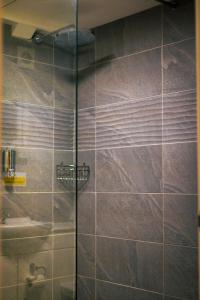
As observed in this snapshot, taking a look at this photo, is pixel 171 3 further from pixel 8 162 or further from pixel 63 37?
pixel 8 162

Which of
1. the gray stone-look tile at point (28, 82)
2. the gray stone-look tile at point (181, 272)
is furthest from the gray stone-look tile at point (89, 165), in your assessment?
the gray stone-look tile at point (28, 82)

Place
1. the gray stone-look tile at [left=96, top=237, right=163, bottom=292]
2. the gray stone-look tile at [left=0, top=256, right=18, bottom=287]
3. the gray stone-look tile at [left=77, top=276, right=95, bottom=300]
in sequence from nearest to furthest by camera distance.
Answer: the gray stone-look tile at [left=0, top=256, right=18, bottom=287] < the gray stone-look tile at [left=96, top=237, right=163, bottom=292] < the gray stone-look tile at [left=77, top=276, right=95, bottom=300]

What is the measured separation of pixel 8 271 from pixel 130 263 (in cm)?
88

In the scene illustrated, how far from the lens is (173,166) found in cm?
215

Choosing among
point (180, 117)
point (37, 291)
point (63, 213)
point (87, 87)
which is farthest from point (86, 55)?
point (37, 291)

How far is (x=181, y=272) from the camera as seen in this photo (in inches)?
81.7

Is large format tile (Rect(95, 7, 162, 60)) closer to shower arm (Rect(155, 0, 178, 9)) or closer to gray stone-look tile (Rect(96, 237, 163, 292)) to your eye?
shower arm (Rect(155, 0, 178, 9))

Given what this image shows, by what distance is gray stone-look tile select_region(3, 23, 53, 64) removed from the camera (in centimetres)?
Result: 171

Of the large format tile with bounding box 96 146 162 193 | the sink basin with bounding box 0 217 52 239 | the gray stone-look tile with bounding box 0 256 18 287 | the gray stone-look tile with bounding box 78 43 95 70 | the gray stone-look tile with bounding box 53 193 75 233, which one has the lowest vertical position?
the gray stone-look tile with bounding box 0 256 18 287

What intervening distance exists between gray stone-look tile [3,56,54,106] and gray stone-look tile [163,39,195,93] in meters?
0.74

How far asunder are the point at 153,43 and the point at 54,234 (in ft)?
3.94

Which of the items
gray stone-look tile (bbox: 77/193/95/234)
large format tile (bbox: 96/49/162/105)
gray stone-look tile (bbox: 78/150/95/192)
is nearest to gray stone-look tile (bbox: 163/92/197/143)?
large format tile (bbox: 96/49/162/105)

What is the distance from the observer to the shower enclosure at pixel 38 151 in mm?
1664

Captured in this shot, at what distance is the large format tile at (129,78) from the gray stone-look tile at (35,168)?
844mm
